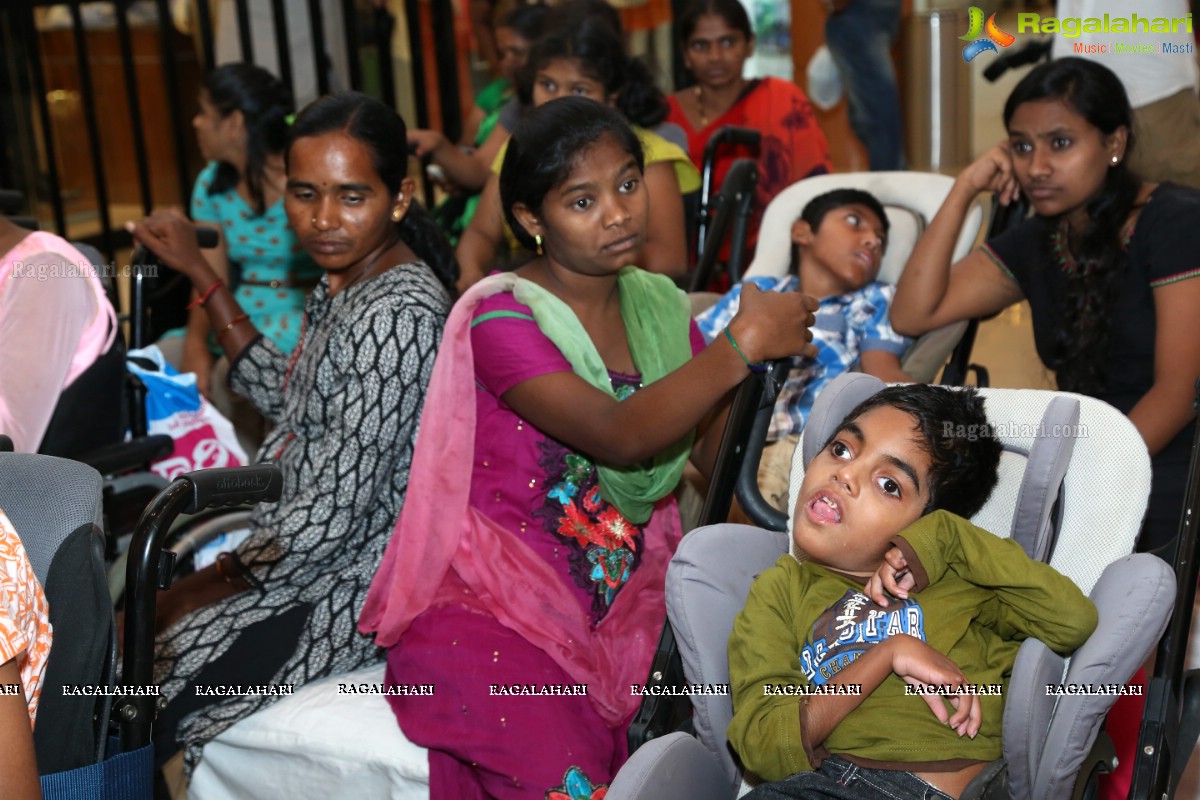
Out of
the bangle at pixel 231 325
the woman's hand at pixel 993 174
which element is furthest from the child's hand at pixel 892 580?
the bangle at pixel 231 325

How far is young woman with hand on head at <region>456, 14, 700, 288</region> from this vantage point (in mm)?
3195

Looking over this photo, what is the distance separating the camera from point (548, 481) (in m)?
1.99

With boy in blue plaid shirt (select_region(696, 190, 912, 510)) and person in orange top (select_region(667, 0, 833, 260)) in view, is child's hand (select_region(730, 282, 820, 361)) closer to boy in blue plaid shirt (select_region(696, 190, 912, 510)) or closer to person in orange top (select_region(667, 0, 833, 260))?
boy in blue plaid shirt (select_region(696, 190, 912, 510))

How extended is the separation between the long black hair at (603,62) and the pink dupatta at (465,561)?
4.98ft

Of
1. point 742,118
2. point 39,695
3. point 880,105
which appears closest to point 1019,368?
point 742,118

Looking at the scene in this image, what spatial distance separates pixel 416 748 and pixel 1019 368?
2.89 meters

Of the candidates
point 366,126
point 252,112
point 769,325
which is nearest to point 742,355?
point 769,325

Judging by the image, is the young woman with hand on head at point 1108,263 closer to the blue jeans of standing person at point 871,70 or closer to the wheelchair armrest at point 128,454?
the wheelchair armrest at point 128,454

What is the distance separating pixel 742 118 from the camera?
3992 millimetres

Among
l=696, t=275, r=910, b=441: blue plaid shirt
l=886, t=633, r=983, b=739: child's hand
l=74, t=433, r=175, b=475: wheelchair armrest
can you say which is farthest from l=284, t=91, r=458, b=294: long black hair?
l=886, t=633, r=983, b=739: child's hand

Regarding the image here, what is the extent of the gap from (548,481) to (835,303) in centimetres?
117

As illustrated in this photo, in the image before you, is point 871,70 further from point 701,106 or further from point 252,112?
point 252,112

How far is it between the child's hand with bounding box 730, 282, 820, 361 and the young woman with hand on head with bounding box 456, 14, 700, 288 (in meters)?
1.32

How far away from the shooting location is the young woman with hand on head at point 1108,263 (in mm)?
2236
